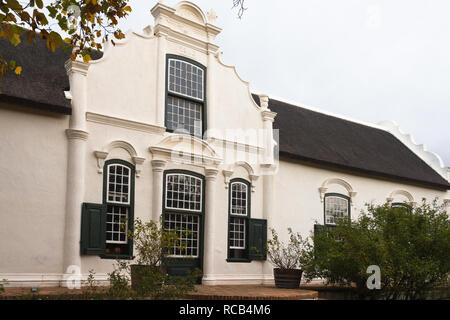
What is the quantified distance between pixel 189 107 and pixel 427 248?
8.39 m

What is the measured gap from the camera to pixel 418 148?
90.5 ft

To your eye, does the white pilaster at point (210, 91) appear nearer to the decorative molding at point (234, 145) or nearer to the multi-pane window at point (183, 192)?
the decorative molding at point (234, 145)

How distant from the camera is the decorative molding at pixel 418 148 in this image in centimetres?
2653

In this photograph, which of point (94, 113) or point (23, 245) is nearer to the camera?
point (23, 245)

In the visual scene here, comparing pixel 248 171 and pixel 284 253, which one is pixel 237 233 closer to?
pixel 284 253

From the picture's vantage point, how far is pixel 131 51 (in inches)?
620

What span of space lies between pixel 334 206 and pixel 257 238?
4.67 m

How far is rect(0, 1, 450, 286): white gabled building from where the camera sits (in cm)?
1331

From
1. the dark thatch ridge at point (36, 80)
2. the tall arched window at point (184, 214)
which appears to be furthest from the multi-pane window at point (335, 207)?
the dark thatch ridge at point (36, 80)

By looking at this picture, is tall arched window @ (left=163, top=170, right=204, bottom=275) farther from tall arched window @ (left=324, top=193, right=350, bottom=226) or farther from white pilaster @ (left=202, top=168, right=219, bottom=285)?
tall arched window @ (left=324, top=193, right=350, bottom=226)

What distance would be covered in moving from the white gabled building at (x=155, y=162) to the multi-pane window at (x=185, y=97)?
0.04 metres

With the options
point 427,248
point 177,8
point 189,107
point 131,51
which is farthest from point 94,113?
point 427,248
